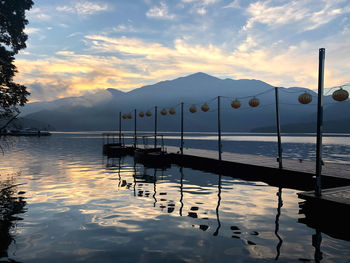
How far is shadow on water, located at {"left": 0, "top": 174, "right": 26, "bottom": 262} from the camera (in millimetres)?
8609

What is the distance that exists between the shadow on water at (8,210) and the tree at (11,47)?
4.52 metres

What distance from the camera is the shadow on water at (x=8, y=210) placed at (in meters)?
8.61

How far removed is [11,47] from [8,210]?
12.9 metres

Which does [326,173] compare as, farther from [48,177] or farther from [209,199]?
[48,177]

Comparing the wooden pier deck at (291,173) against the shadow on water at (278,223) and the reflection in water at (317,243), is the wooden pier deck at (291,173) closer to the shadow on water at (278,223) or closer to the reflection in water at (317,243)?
the shadow on water at (278,223)

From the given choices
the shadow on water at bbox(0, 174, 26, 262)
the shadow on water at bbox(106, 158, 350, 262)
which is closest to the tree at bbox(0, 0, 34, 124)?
the shadow on water at bbox(0, 174, 26, 262)

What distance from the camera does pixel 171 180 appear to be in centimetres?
2162

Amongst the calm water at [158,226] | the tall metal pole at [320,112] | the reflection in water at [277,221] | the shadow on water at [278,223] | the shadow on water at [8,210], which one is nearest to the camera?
the calm water at [158,226]

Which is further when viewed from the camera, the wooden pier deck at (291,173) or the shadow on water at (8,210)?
the wooden pier deck at (291,173)

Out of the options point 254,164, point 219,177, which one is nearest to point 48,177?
point 219,177

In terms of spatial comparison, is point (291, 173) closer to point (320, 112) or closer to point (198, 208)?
point (320, 112)

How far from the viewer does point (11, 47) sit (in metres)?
20.7

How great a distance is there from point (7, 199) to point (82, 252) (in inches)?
343

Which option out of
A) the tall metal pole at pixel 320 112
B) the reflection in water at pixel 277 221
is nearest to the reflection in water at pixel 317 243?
the reflection in water at pixel 277 221
